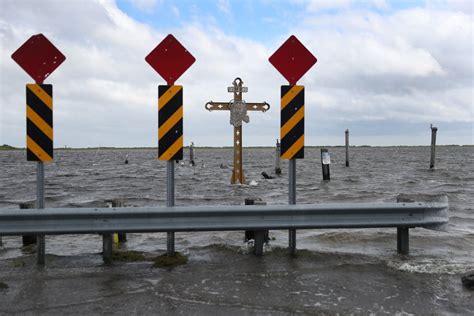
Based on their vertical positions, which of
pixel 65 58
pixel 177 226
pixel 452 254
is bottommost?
pixel 452 254

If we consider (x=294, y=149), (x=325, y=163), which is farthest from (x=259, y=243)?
(x=325, y=163)

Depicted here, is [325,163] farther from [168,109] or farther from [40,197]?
[40,197]

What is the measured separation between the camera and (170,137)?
5.24m

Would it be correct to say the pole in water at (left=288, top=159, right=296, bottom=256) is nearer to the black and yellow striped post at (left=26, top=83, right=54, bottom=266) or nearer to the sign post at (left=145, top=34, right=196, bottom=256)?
the sign post at (left=145, top=34, right=196, bottom=256)

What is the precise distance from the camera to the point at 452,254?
6.21 metres

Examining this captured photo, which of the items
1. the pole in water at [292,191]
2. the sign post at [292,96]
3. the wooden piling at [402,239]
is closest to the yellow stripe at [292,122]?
the sign post at [292,96]

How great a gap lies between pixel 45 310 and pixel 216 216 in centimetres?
192

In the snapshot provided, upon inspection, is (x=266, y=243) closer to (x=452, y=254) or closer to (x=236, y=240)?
(x=236, y=240)

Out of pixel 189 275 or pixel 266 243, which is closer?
pixel 189 275

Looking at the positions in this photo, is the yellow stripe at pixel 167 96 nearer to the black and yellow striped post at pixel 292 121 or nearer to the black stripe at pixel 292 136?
the black and yellow striped post at pixel 292 121

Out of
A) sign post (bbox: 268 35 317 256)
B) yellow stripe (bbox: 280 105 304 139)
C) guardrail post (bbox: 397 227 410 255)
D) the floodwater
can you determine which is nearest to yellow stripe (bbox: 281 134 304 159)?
sign post (bbox: 268 35 317 256)

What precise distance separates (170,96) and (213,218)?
1440 millimetres

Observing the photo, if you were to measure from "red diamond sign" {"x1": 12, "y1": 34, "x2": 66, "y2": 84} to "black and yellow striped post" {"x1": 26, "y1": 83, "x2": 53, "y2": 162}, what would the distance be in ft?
0.45

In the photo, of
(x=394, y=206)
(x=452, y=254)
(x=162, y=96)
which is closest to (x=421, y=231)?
(x=452, y=254)
